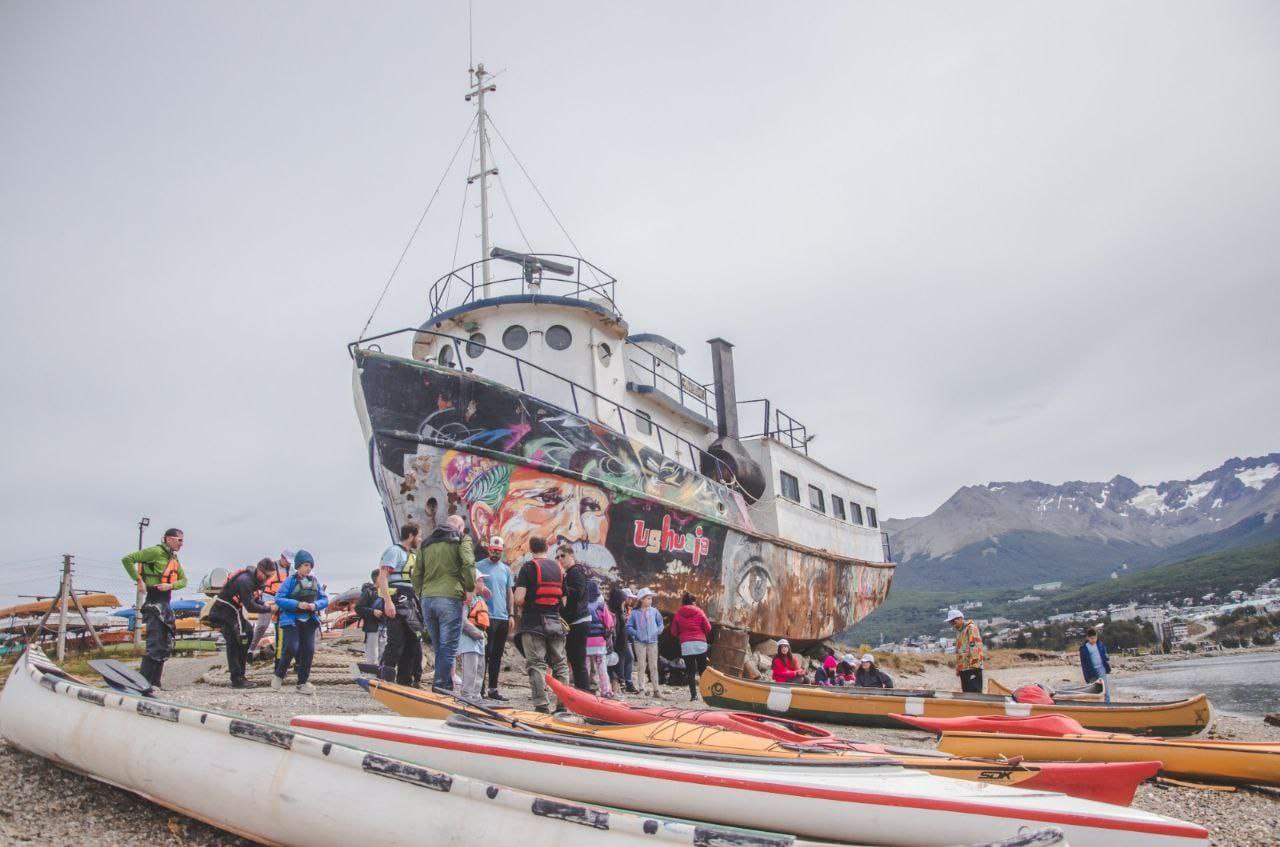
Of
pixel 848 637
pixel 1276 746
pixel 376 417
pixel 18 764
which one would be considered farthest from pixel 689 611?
pixel 848 637

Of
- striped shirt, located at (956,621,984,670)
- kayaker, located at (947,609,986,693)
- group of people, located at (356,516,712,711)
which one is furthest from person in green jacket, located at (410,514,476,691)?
striped shirt, located at (956,621,984,670)

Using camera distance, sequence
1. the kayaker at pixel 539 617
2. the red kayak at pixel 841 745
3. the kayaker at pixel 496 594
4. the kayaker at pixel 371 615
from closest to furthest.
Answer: the red kayak at pixel 841 745, the kayaker at pixel 539 617, the kayaker at pixel 496 594, the kayaker at pixel 371 615

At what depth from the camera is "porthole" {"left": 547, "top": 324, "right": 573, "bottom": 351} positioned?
15391 mm

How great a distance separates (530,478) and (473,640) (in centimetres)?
480

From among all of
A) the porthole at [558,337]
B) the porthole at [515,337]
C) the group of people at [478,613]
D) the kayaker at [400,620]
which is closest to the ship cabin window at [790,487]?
the porthole at [558,337]

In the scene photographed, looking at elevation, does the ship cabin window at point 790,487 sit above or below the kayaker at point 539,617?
above

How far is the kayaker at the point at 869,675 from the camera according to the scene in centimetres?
1266

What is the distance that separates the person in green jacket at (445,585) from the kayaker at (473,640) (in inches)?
6.4

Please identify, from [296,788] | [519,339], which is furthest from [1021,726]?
[519,339]

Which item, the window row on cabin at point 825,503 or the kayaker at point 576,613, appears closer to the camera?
the kayaker at point 576,613

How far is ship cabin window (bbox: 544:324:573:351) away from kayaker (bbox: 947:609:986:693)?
8124 millimetres

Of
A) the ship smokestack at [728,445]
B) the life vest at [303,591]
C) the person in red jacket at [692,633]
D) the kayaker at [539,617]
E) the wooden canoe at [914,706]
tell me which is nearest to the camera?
the kayaker at [539,617]

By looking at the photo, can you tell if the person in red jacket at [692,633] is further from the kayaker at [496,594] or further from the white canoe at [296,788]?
the white canoe at [296,788]

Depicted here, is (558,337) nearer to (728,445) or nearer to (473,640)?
(728,445)
